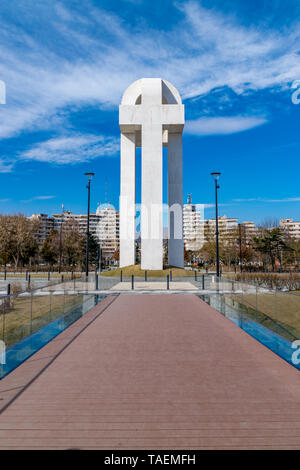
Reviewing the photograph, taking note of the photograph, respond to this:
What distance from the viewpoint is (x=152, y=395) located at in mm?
4766

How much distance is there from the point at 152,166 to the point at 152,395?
31162 millimetres

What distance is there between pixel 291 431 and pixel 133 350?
394cm

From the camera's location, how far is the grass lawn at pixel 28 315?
672 centimetres

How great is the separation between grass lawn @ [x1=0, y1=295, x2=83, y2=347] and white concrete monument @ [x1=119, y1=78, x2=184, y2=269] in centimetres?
2393

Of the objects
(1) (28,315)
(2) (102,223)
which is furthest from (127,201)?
(2) (102,223)

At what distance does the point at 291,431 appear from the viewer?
12.4ft

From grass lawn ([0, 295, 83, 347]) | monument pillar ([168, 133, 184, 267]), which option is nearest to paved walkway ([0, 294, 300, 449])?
grass lawn ([0, 295, 83, 347])

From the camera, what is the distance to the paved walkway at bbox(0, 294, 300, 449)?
12.0 feet

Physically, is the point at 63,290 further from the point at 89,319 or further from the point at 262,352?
the point at 262,352

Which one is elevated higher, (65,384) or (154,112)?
(154,112)

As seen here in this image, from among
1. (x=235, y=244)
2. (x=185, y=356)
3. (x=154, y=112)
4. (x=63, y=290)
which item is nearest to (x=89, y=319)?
(x=63, y=290)

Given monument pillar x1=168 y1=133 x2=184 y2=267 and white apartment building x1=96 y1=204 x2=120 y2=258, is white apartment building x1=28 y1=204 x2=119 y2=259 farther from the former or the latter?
monument pillar x1=168 y1=133 x2=184 y2=267

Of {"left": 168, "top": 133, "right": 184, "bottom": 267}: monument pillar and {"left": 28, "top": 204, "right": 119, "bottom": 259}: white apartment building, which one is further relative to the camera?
{"left": 28, "top": 204, "right": 119, "bottom": 259}: white apartment building

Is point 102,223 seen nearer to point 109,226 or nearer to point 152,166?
point 109,226
